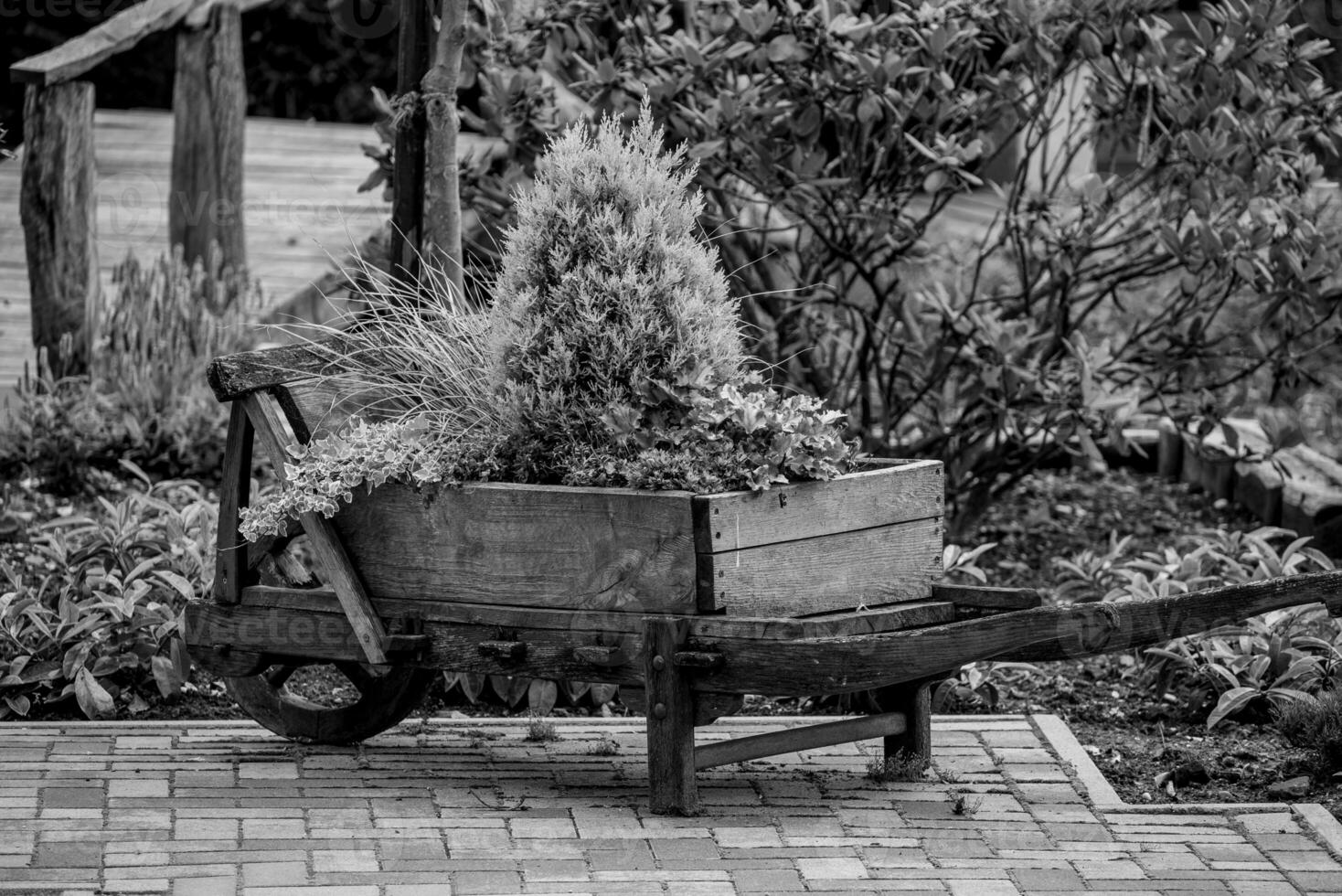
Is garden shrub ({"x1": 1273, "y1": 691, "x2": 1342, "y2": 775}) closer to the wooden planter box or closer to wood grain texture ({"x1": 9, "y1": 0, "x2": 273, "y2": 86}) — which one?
the wooden planter box

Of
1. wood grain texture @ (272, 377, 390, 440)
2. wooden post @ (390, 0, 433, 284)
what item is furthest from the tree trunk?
wood grain texture @ (272, 377, 390, 440)

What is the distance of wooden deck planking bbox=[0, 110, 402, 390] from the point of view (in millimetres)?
9391

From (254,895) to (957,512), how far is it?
12.5 feet

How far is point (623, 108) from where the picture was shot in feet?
18.4

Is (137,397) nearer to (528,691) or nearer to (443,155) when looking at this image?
(443,155)

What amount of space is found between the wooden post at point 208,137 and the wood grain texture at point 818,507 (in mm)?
4809

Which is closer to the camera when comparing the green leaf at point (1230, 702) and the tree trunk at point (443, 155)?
the green leaf at point (1230, 702)

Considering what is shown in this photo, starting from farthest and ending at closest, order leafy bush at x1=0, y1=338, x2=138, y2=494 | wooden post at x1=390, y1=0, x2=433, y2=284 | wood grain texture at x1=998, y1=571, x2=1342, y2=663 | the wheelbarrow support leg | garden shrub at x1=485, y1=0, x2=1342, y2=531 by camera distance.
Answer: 1. leafy bush at x1=0, y1=338, x2=138, y2=494
2. garden shrub at x1=485, y1=0, x2=1342, y2=531
3. wooden post at x1=390, y1=0, x2=433, y2=284
4. the wheelbarrow support leg
5. wood grain texture at x1=998, y1=571, x2=1342, y2=663

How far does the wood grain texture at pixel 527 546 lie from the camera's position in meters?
3.74

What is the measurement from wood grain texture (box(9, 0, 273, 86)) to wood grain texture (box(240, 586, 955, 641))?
356 cm

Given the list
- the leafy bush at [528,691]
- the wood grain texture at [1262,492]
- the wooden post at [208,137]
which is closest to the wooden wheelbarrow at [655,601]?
the leafy bush at [528,691]

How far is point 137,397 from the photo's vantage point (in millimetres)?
6895

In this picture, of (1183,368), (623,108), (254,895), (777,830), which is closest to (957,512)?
(1183,368)

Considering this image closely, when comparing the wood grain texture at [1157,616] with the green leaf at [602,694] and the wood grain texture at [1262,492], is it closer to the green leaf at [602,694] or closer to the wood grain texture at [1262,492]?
the green leaf at [602,694]
